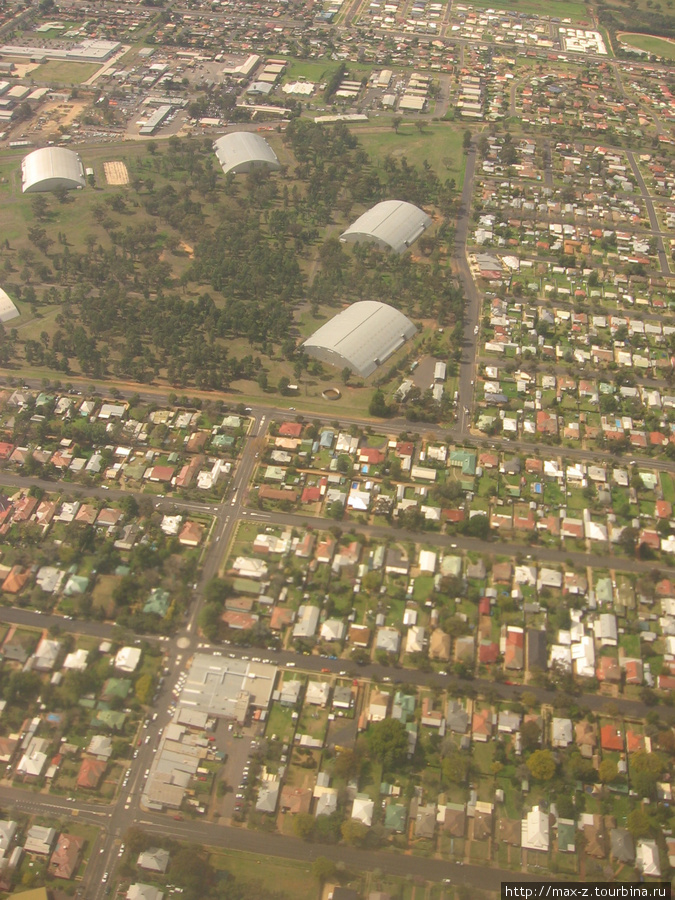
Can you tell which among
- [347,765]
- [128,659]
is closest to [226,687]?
[128,659]

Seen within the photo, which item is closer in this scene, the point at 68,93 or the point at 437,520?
the point at 437,520

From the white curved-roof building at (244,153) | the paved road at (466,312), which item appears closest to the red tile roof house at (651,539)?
the paved road at (466,312)

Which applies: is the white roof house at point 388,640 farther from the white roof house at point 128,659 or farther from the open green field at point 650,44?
the open green field at point 650,44

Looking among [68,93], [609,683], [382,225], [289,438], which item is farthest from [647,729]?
[68,93]

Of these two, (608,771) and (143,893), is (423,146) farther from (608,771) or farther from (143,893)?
(143,893)

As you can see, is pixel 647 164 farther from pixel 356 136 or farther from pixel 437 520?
pixel 437 520

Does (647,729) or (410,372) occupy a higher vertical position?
(410,372)

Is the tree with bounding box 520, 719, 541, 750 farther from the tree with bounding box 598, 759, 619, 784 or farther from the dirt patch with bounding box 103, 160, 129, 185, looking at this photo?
the dirt patch with bounding box 103, 160, 129, 185
